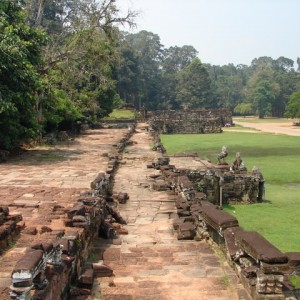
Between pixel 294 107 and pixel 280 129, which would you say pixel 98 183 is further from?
pixel 294 107

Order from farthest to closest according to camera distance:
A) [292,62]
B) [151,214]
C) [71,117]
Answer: [292,62] < [71,117] < [151,214]

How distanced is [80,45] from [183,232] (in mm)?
16765

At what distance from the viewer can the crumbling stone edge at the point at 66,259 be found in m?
4.07

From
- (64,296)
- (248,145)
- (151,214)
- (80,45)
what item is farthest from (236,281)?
(248,145)

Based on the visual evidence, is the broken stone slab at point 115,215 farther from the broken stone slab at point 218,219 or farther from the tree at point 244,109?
the tree at point 244,109

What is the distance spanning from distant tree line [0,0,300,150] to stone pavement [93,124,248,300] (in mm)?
8137

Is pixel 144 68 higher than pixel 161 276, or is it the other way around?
pixel 144 68

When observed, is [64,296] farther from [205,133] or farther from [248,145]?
[205,133]

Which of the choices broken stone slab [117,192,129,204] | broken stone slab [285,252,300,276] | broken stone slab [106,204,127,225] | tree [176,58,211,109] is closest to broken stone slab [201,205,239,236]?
broken stone slab [285,252,300,276]

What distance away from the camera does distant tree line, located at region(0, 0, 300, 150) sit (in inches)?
658

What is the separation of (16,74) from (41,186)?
239 inches

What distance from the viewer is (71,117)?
28.9 meters

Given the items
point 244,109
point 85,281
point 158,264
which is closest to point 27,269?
Result: point 85,281

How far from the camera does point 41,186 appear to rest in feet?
37.7
